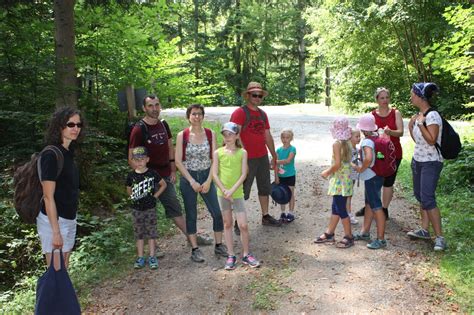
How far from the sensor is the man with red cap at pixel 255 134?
235 inches

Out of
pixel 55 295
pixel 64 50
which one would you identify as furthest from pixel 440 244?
pixel 64 50

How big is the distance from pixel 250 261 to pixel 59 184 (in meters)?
2.55

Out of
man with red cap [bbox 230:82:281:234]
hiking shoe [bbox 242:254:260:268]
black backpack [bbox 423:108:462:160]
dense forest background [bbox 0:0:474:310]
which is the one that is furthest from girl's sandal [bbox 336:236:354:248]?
dense forest background [bbox 0:0:474:310]

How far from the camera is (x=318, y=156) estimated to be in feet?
40.5

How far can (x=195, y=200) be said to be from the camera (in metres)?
5.44

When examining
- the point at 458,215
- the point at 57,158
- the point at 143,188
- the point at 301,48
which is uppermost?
the point at 301,48

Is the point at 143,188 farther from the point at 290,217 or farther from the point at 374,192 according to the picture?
the point at 374,192

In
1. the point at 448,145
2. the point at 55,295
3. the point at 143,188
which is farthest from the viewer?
the point at 143,188

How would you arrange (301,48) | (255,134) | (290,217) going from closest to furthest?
(255,134)
(290,217)
(301,48)

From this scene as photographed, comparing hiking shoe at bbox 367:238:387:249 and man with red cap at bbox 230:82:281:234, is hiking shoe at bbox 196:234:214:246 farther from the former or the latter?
hiking shoe at bbox 367:238:387:249

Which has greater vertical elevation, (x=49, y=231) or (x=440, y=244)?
(x=49, y=231)

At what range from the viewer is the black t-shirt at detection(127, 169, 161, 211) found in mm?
5226

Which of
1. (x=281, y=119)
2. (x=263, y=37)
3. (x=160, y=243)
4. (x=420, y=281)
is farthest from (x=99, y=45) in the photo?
(x=263, y=37)

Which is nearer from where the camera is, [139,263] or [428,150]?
[428,150]
